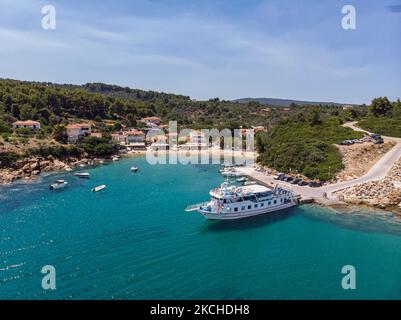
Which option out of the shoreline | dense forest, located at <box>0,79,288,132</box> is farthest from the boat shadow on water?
dense forest, located at <box>0,79,288,132</box>

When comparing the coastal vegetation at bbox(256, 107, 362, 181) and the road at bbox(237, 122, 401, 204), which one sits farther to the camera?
the coastal vegetation at bbox(256, 107, 362, 181)

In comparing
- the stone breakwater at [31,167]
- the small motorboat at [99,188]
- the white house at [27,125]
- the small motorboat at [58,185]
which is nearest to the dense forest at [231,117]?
the white house at [27,125]

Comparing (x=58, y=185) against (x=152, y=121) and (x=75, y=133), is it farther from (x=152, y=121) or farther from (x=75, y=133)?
(x=152, y=121)

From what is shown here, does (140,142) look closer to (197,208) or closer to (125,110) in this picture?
(125,110)

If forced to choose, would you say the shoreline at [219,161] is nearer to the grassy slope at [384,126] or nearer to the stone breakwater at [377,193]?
the stone breakwater at [377,193]

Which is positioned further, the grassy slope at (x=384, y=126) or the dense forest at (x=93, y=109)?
the dense forest at (x=93, y=109)

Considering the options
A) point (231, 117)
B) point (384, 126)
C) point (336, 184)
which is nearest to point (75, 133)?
point (336, 184)

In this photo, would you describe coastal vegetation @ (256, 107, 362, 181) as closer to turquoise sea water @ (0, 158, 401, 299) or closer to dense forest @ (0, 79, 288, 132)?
turquoise sea water @ (0, 158, 401, 299)
